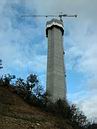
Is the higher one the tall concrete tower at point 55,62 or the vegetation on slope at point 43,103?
the tall concrete tower at point 55,62

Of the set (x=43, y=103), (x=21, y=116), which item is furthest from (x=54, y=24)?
(x=21, y=116)

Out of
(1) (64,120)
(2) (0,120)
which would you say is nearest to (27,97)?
(1) (64,120)

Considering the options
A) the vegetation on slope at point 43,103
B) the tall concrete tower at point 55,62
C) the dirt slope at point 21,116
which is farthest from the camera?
the tall concrete tower at point 55,62

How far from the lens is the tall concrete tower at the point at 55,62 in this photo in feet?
156

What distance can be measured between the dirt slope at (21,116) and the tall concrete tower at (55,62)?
1255 centimetres

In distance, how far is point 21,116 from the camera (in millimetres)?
25672

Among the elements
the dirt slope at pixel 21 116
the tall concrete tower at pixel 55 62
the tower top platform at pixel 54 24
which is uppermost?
the tower top platform at pixel 54 24

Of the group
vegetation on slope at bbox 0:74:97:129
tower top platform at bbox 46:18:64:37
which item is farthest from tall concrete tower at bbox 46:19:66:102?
vegetation on slope at bbox 0:74:97:129

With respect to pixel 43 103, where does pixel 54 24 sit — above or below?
above

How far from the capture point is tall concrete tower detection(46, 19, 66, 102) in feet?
156

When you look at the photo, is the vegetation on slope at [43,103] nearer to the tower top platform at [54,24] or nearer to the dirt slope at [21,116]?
the dirt slope at [21,116]

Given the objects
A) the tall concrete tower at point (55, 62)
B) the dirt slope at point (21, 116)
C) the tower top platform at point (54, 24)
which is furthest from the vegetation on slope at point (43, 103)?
the tower top platform at point (54, 24)

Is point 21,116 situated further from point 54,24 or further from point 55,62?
point 54,24

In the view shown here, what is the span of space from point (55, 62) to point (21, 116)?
2637 cm
